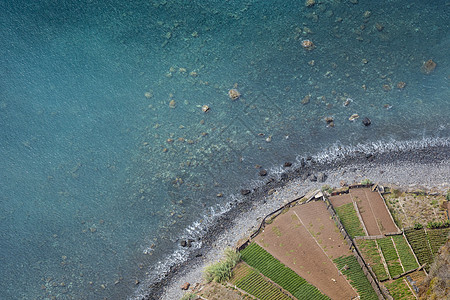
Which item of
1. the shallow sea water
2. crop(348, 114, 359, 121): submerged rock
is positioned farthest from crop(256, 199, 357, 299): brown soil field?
crop(348, 114, 359, 121): submerged rock

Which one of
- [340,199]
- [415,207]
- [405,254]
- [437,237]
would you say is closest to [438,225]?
[437,237]

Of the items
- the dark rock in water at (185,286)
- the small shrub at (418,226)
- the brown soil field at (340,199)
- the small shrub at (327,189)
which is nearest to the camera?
the small shrub at (418,226)

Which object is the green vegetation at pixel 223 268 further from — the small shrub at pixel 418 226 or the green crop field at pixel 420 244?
the small shrub at pixel 418 226

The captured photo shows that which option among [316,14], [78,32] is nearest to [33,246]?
[78,32]

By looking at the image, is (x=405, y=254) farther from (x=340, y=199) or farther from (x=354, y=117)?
(x=354, y=117)

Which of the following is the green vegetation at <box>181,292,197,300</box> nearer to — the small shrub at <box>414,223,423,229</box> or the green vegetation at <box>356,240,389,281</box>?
the green vegetation at <box>356,240,389,281</box>

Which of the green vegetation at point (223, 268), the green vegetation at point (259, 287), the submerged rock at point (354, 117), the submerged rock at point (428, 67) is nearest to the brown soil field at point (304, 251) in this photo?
the green vegetation at point (259, 287)

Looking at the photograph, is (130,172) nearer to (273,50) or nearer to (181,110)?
(181,110)

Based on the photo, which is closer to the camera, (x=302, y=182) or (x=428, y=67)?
(x=302, y=182)
